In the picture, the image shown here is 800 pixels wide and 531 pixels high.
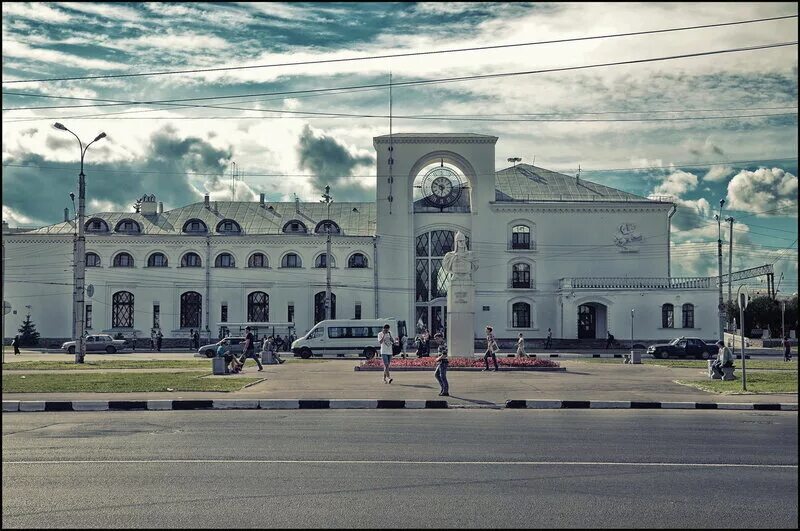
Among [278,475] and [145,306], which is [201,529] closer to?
[278,475]

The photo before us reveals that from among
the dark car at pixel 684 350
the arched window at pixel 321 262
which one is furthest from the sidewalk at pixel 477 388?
the arched window at pixel 321 262

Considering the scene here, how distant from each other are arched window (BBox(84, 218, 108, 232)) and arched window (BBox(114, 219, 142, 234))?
1.01 metres

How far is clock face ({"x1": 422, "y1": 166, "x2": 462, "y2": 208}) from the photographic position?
61094mm

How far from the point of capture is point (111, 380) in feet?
84.8

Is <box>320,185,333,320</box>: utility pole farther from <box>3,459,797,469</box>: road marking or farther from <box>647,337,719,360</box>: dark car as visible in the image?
<box>3,459,797,469</box>: road marking

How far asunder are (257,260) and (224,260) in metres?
2.43

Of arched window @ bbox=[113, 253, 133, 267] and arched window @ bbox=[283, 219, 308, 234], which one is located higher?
arched window @ bbox=[283, 219, 308, 234]

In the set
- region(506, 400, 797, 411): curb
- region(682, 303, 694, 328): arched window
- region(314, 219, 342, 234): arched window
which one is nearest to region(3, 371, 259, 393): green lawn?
region(506, 400, 797, 411): curb

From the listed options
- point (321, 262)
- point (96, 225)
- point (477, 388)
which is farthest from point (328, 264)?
point (477, 388)

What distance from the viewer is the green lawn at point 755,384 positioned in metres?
23.2

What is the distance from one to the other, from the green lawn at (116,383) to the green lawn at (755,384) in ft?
44.7

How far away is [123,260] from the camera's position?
2392 inches

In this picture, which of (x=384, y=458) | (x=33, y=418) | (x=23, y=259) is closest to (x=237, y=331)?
(x=23, y=259)

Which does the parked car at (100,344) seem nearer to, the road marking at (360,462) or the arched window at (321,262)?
the arched window at (321,262)
